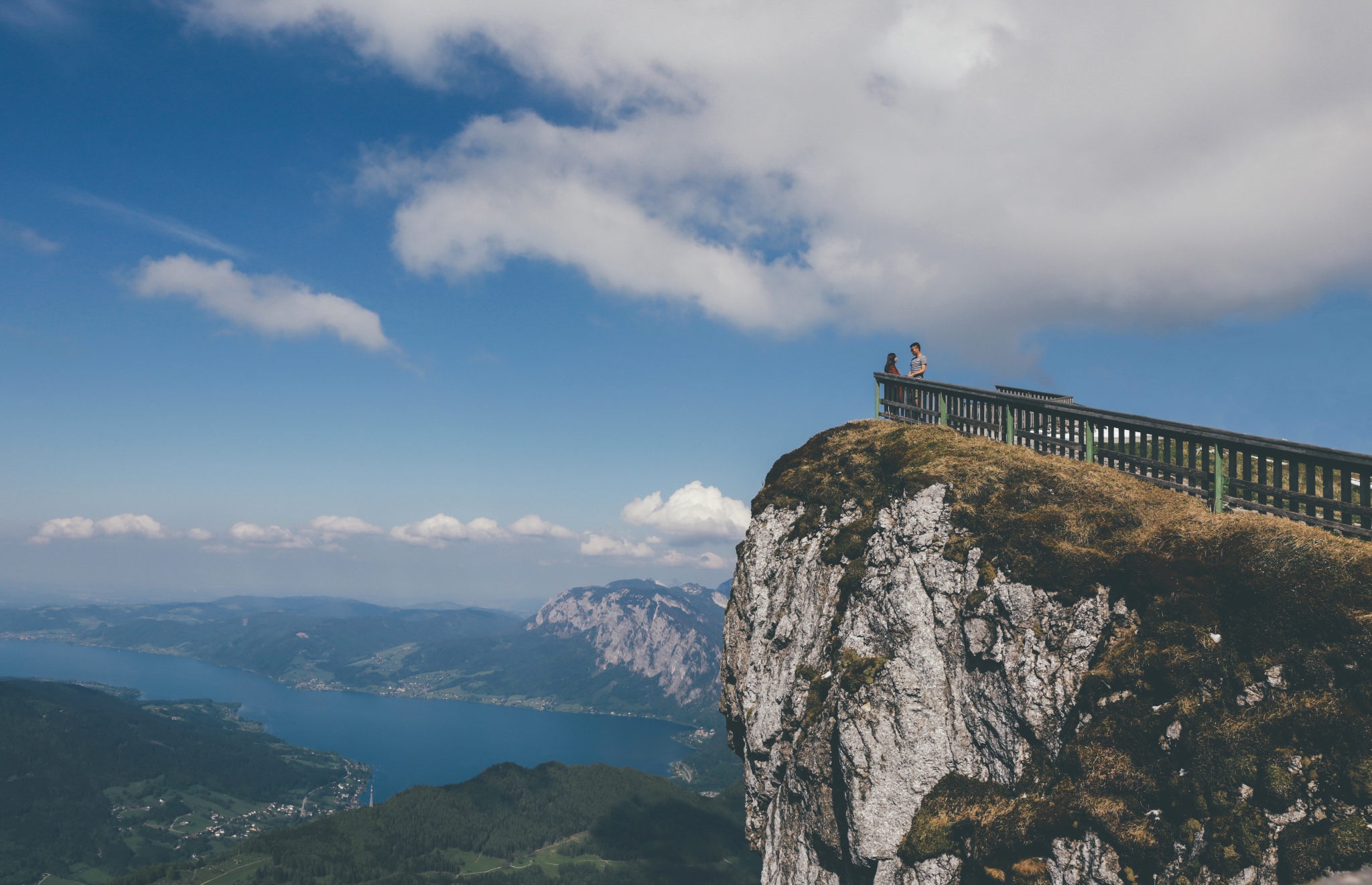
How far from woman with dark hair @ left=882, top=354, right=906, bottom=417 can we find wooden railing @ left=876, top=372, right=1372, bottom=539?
2.34m

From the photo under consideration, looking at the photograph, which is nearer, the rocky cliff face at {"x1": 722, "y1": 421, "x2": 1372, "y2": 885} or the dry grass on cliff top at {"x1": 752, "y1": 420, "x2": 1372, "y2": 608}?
the rocky cliff face at {"x1": 722, "y1": 421, "x2": 1372, "y2": 885}

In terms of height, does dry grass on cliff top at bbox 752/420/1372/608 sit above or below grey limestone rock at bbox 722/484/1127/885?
above

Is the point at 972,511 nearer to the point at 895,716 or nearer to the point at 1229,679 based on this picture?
the point at 895,716

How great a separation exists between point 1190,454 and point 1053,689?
21.8 feet

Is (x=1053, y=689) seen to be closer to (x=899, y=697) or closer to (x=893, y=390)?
(x=899, y=697)

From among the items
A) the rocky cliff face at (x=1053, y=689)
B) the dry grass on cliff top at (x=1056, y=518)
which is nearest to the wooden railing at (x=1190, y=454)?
the dry grass on cliff top at (x=1056, y=518)

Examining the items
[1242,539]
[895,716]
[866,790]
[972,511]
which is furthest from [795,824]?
[1242,539]

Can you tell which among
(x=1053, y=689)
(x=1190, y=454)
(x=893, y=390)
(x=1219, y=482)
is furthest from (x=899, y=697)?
(x=893, y=390)

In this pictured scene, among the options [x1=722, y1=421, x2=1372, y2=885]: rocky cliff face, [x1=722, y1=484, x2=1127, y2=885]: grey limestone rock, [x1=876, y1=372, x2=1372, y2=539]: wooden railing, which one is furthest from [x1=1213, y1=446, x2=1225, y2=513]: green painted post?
[x1=722, y1=484, x2=1127, y2=885]: grey limestone rock

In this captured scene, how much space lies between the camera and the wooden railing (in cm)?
1112

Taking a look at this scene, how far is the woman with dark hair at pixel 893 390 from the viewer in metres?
25.9

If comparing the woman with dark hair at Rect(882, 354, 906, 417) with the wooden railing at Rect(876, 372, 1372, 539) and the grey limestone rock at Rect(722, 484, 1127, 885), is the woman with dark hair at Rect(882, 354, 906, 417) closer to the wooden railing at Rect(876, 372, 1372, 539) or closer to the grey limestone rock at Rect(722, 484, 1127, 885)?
the wooden railing at Rect(876, 372, 1372, 539)

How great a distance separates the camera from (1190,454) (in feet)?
47.3

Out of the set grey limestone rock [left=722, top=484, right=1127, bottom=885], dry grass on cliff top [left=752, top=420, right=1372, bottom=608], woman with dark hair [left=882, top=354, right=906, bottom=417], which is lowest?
grey limestone rock [left=722, top=484, right=1127, bottom=885]
